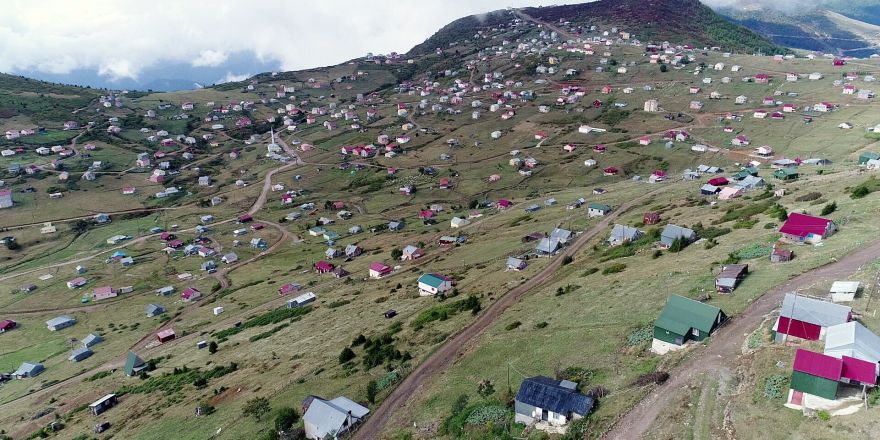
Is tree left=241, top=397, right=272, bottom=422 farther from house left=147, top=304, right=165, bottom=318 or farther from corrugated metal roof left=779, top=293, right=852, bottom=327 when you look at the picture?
house left=147, top=304, right=165, bottom=318

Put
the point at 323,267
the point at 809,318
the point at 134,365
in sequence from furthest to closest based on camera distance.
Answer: the point at 323,267, the point at 134,365, the point at 809,318

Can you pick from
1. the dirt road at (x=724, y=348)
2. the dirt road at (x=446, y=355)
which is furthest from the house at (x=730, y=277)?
the dirt road at (x=446, y=355)

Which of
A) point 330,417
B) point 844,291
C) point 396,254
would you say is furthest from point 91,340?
point 844,291

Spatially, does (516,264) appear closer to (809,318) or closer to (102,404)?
(809,318)

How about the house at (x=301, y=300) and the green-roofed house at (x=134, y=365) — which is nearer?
the green-roofed house at (x=134, y=365)

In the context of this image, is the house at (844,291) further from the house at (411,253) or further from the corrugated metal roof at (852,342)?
the house at (411,253)
